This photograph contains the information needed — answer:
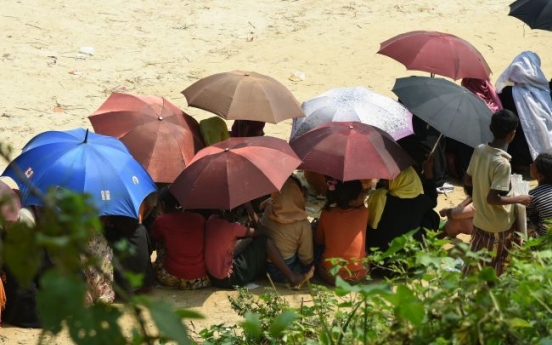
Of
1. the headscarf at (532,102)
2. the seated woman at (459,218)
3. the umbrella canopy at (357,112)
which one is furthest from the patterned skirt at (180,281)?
the headscarf at (532,102)

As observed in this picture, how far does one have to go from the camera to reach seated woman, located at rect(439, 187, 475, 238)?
275 inches

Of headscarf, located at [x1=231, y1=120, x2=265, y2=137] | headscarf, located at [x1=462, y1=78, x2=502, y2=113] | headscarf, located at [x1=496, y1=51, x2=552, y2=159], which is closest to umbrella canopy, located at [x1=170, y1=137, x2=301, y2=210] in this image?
headscarf, located at [x1=231, y1=120, x2=265, y2=137]

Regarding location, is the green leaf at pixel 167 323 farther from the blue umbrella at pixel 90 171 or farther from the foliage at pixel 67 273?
the blue umbrella at pixel 90 171

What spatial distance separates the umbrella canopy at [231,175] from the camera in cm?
589

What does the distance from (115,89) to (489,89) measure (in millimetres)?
3990

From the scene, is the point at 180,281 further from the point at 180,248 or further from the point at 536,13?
the point at 536,13

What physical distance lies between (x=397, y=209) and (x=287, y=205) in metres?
0.80

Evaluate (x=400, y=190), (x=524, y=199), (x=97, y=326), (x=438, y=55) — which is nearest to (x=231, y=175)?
(x=400, y=190)

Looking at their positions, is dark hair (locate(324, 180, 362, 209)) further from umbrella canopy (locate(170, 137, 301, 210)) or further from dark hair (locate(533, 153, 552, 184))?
dark hair (locate(533, 153, 552, 184))

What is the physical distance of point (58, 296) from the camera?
5.72ft

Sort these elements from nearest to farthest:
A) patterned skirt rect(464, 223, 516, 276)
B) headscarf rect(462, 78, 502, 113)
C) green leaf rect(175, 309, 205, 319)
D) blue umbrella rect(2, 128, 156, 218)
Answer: green leaf rect(175, 309, 205, 319), blue umbrella rect(2, 128, 156, 218), patterned skirt rect(464, 223, 516, 276), headscarf rect(462, 78, 502, 113)

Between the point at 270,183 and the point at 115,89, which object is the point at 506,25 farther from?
the point at 270,183

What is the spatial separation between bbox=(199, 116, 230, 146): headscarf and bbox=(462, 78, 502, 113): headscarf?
234 cm

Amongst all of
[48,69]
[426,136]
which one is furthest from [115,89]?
[426,136]
